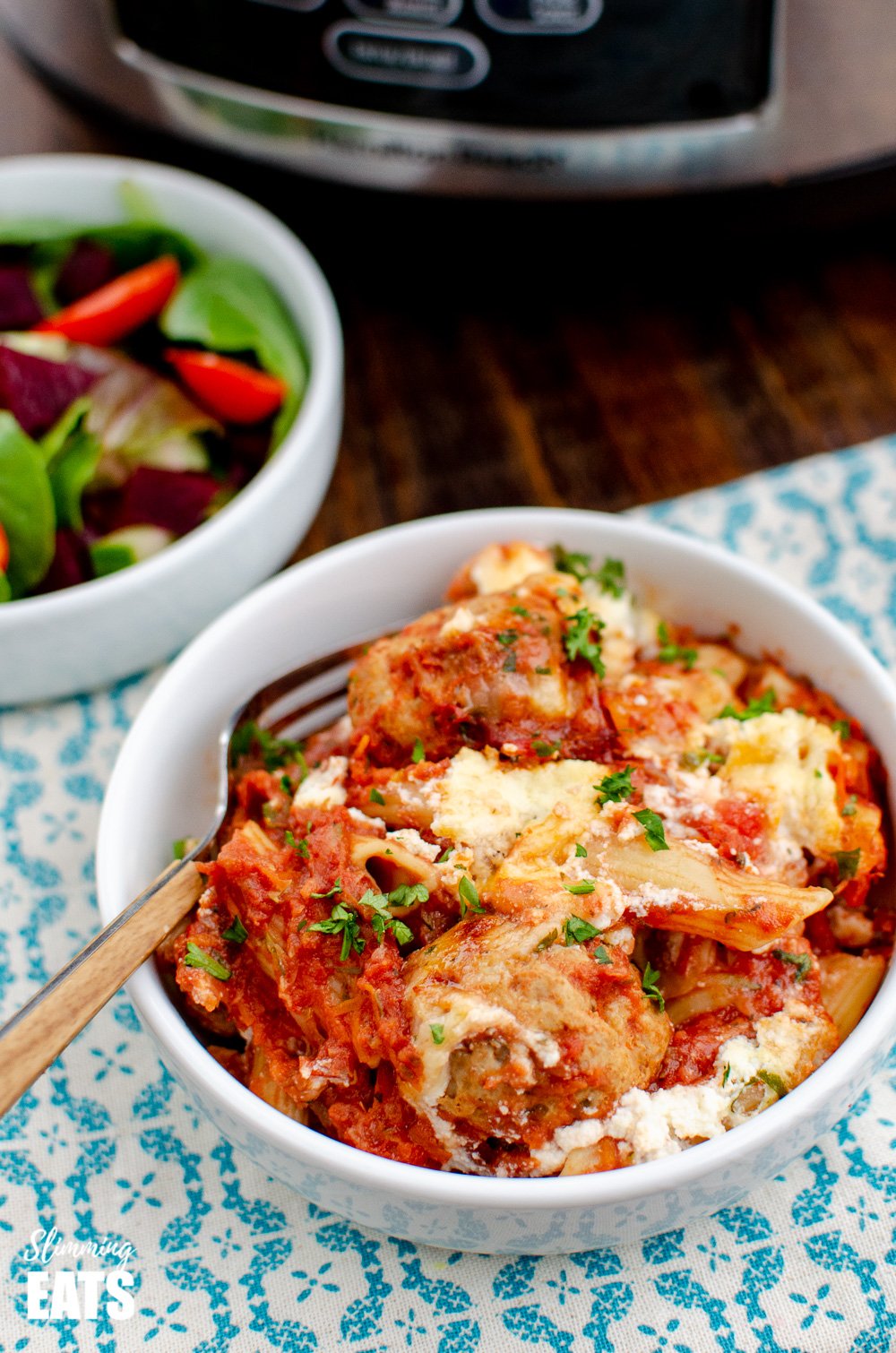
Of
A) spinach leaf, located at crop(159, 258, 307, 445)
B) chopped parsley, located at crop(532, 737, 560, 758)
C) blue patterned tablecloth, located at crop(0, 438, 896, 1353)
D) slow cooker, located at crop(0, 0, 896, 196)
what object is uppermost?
slow cooker, located at crop(0, 0, 896, 196)

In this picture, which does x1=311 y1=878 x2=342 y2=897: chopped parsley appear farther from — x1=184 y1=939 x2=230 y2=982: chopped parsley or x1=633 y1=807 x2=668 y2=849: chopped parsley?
x1=633 y1=807 x2=668 y2=849: chopped parsley

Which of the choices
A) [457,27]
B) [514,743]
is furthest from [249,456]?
[514,743]

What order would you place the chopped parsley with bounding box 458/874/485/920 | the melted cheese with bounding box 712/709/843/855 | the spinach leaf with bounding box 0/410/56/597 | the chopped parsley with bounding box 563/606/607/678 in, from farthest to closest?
1. the spinach leaf with bounding box 0/410/56/597
2. the chopped parsley with bounding box 563/606/607/678
3. the melted cheese with bounding box 712/709/843/855
4. the chopped parsley with bounding box 458/874/485/920

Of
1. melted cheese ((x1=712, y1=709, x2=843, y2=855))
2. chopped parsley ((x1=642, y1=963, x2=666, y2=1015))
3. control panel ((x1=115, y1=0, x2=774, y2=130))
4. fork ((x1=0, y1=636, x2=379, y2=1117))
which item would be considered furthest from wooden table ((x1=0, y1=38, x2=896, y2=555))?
chopped parsley ((x1=642, y1=963, x2=666, y2=1015))

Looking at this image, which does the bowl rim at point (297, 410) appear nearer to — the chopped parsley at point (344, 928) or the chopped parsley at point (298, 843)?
the chopped parsley at point (298, 843)

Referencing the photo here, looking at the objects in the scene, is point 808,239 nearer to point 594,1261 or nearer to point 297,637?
point 297,637

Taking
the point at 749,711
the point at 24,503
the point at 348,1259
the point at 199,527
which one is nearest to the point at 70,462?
the point at 24,503

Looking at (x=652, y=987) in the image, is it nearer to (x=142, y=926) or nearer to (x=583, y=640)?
(x=583, y=640)
